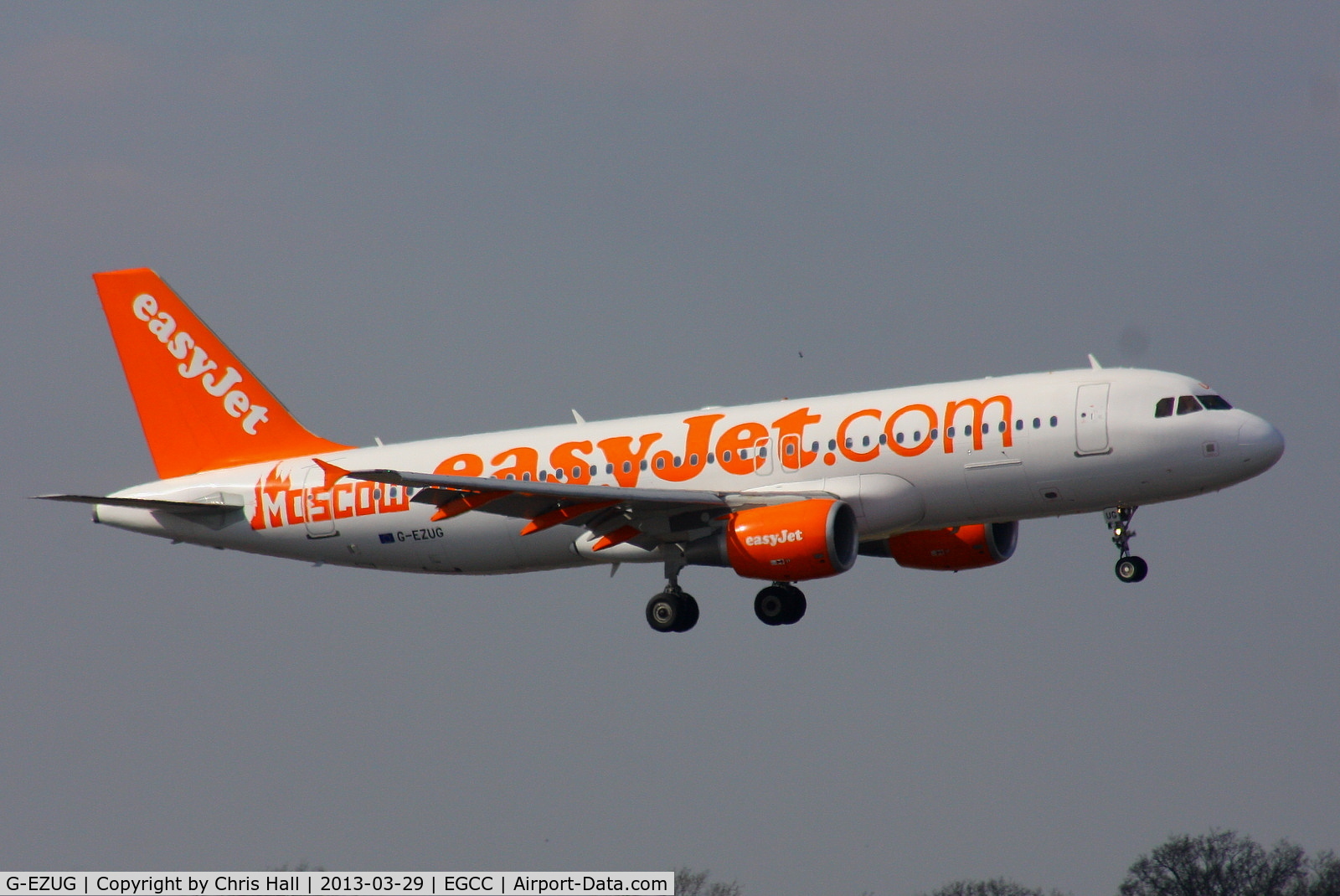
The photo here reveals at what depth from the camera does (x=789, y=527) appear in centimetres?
4372

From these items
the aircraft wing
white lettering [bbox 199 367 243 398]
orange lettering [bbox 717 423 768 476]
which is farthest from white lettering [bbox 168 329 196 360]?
orange lettering [bbox 717 423 768 476]

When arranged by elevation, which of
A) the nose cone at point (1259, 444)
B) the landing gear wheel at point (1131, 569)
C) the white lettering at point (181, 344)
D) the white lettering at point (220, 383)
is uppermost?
the white lettering at point (181, 344)

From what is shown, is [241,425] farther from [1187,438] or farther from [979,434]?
[1187,438]

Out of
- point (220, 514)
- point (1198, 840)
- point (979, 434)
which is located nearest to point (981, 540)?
point (979, 434)

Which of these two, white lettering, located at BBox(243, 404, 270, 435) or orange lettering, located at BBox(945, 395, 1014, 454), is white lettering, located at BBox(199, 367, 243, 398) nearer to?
white lettering, located at BBox(243, 404, 270, 435)

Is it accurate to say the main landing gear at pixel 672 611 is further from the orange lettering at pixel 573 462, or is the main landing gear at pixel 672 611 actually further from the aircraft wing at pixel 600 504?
the orange lettering at pixel 573 462

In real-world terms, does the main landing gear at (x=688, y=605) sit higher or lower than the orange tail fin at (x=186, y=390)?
lower

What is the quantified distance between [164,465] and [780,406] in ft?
60.0

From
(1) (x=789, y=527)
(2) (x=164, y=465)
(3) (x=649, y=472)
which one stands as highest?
(2) (x=164, y=465)

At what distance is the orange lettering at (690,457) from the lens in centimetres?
4728

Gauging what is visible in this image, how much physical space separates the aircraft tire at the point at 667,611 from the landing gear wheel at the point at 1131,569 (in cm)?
1072

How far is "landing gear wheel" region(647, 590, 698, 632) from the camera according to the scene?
4819 cm

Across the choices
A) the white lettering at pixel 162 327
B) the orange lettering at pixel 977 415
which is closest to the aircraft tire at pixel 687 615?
the orange lettering at pixel 977 415

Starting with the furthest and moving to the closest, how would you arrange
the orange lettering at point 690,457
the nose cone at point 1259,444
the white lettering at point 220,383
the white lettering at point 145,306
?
1. the white lettering at point 145,306
2. the white lettering at point 220,383
3. the orange lettering at point 690,457
4. the nose cone at point 1259,444
